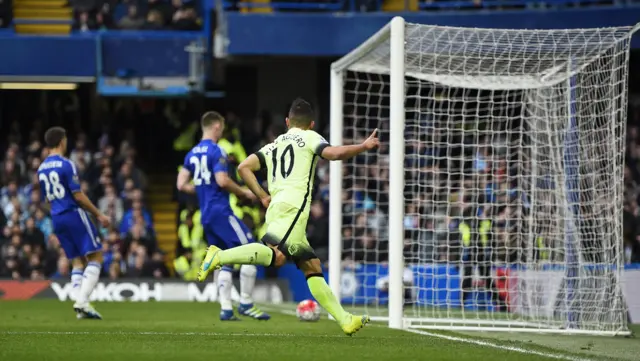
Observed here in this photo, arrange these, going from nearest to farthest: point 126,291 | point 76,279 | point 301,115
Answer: point 301,115 → point 76,279 → point 126,291

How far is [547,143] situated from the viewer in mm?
13344

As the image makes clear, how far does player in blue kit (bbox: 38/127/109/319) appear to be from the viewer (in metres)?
12.3

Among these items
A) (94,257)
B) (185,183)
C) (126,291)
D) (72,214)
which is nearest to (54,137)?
(72,214)

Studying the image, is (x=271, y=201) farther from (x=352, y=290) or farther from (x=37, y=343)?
(x=352, y=290)

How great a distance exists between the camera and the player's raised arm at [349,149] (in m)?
A: 8.38

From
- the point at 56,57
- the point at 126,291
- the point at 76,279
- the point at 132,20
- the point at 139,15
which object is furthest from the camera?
the point at 139,15

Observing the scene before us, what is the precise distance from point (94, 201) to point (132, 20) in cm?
392

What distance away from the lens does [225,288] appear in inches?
479

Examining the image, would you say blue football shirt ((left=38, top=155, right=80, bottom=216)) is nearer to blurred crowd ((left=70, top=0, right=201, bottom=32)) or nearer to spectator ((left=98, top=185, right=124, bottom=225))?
spectator ((left=98, top=185, right=124, bottom=225))

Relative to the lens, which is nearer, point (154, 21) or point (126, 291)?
point (126, 291)

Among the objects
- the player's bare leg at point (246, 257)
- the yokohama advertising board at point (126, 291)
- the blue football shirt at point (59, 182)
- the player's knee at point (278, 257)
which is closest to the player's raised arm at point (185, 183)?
the blue football shirt at point (59, 182)

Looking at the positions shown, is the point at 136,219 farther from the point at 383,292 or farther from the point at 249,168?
the point at 249,168

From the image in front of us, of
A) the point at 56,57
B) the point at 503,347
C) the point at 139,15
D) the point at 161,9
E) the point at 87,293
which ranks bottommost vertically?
the point at 503,347

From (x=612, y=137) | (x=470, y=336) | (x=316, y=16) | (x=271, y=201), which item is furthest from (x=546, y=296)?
(x=316, y=16)
